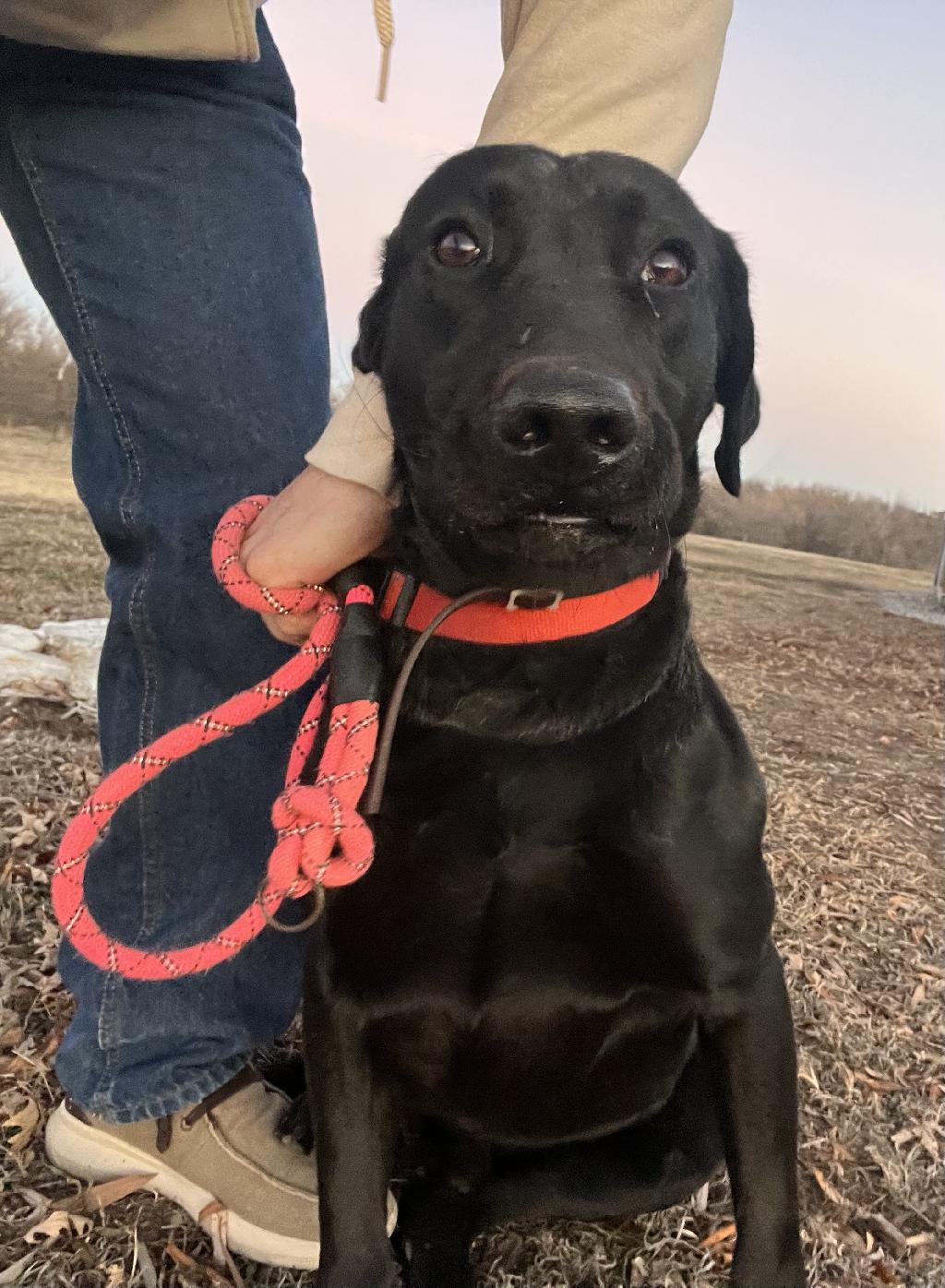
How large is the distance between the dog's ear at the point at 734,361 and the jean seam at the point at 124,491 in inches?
37.5

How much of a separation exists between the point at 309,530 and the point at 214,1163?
3.58ft

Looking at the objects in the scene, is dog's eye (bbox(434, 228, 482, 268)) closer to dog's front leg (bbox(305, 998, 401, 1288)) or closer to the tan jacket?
the tan jacket

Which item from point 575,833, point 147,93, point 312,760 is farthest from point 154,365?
point 575,833

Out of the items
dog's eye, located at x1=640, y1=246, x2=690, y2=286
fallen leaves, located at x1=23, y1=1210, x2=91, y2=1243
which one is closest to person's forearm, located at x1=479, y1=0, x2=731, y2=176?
dog's eye, located at x1=640, y1=246, x2=690, y2=286

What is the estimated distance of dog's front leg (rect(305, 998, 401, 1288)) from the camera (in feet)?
4.54

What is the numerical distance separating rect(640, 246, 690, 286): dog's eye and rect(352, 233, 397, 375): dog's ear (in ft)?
1.36

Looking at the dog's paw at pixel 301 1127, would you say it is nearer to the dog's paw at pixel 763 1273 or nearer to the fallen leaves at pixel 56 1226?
the fallen leaves at pixel 56 1226

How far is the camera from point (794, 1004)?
2.29 meters

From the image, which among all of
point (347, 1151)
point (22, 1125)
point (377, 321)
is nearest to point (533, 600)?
point (377, 321)

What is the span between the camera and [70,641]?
3863mm

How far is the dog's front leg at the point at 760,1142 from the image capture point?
1354 millimetres

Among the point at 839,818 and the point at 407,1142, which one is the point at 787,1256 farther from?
the point at 839,818

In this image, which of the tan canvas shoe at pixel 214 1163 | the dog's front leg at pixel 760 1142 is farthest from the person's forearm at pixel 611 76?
the tan canvas shoe at pixel 214 1163

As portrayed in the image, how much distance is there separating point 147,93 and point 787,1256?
74.0 inches
